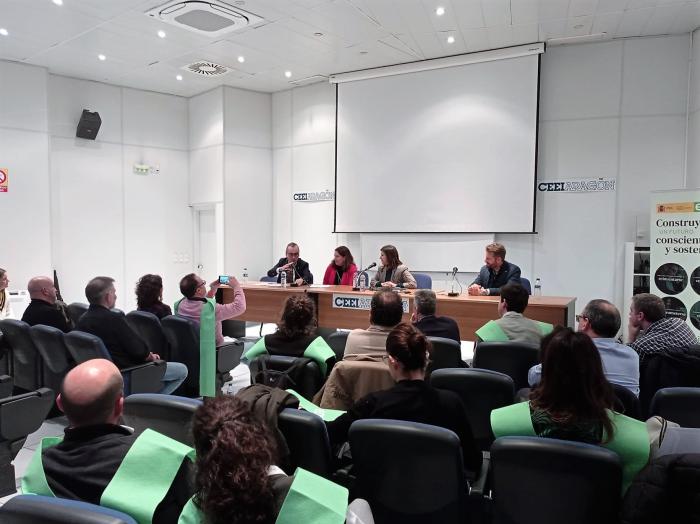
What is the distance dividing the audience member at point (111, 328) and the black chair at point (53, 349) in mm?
161

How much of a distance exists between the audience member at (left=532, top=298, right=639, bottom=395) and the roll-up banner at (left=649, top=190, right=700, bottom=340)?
12.4 feet

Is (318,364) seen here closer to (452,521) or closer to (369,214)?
(452,521)

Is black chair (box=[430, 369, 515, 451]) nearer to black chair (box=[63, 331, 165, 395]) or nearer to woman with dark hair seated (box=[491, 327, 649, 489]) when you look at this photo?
woman with dark hair seated (box=[491, 327, 649, 489])

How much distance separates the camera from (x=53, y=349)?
3.81m

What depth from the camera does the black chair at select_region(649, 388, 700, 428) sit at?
89.1 inches

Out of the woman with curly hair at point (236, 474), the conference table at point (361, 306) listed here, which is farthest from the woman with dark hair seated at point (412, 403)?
the conference table at point (361, 306)

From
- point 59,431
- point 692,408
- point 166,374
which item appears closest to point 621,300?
point 692,408

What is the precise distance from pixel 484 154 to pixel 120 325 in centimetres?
544

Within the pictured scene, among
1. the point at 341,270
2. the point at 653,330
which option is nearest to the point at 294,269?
the point at 341,270

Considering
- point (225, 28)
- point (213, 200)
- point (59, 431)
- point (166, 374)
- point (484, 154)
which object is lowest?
point (59, 431)

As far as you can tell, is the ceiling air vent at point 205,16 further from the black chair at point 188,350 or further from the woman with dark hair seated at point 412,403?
the woman with dark hair seated at point 412,403

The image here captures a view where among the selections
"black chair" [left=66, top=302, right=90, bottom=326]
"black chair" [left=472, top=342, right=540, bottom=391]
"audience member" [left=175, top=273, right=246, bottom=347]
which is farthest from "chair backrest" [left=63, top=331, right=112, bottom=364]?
"black chair" [left=472, top=342, right=540, bottom=391]

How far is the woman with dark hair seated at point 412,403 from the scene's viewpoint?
2.08 metres

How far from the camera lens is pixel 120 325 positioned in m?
3.77
